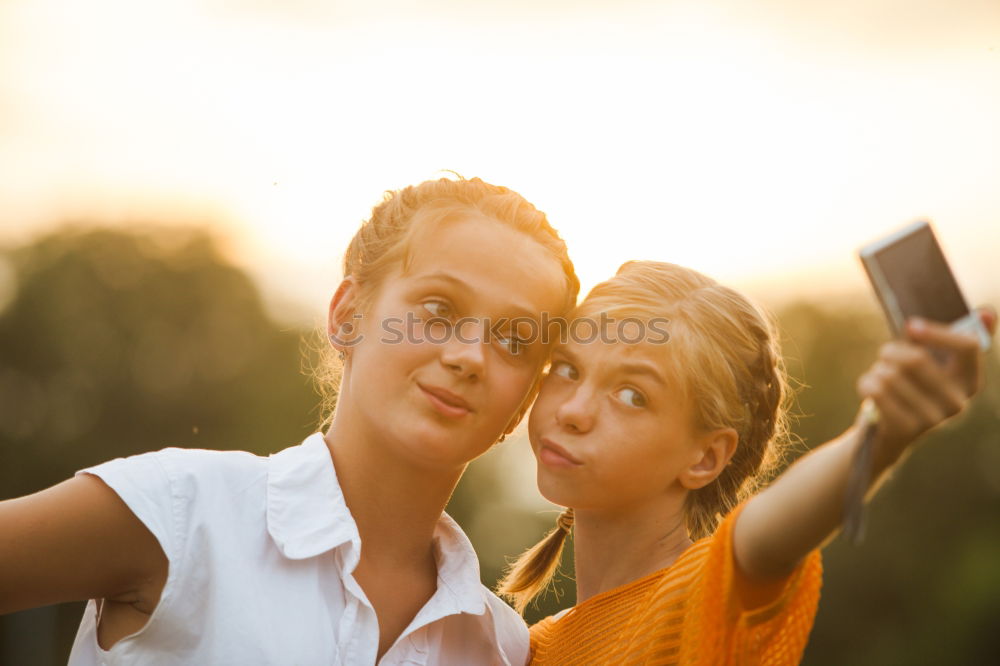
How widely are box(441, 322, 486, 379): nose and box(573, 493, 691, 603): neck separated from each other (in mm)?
747

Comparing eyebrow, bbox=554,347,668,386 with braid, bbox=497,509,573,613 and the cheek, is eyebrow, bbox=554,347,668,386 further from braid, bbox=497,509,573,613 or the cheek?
braid, bbox=497,509,573,613

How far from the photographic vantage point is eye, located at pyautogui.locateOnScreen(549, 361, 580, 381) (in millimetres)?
3842

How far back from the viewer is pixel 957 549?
31.4 m

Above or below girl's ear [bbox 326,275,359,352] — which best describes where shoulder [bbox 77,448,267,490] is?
below

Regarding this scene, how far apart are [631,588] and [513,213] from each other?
4.47 ft

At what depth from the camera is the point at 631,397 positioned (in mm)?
3680

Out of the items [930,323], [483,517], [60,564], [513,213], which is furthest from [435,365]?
[483,517]

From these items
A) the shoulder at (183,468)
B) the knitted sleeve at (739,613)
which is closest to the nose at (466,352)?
the shoulder at (183,468)

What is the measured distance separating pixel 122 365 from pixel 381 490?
90.8 ft

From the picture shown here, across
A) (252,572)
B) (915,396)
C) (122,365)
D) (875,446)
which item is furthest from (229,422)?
(915,396)

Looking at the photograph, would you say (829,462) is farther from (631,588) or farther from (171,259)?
(171,259)

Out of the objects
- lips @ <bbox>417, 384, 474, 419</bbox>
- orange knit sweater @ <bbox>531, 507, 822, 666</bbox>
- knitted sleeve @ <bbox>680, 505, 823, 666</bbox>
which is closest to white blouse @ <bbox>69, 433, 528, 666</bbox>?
lips @ <bbox>417, 384, 474, 419</bbox>

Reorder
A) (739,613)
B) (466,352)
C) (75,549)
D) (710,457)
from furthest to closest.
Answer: (710,457), (466,352), (75,549), (739,613)

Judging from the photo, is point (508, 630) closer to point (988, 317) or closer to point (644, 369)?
point (644, 369)
